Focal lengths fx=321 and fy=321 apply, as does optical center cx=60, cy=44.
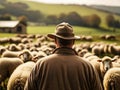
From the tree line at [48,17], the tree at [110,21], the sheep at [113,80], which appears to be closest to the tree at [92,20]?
the tree line at [48,17]

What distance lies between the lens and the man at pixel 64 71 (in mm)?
4844

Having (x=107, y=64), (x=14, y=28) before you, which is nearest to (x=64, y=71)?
(x=107, y=64)

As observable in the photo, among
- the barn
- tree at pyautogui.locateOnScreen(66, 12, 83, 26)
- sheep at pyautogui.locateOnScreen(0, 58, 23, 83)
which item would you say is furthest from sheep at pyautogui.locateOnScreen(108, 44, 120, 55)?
tree at pyautogui.locateOnScreen(66, 12, 83, 26)

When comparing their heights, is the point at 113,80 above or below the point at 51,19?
above

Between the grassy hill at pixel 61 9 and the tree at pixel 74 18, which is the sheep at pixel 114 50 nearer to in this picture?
the tree at pixel 74 18

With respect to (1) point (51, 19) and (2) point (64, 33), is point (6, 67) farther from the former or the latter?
(1) point (51, 19)

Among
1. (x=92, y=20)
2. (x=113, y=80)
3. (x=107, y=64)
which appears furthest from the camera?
(x=92, y=20)

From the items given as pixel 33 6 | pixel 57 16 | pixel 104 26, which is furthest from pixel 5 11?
pixel 104 26

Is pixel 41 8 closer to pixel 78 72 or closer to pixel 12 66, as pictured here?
pixel 12 66

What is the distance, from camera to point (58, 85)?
4840 mm

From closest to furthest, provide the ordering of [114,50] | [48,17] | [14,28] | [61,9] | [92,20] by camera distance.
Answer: [114,50], [14,28], [92,20], [48,17], [61,9]

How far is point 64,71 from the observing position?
484 centimetres

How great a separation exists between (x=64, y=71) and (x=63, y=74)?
5cm

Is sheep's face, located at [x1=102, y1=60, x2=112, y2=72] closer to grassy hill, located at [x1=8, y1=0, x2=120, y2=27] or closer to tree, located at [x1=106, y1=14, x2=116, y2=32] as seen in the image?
tree, located at [x1=106, y1=14, x2=116, y2=32]
